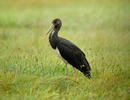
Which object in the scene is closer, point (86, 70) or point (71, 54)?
point (86, 70)

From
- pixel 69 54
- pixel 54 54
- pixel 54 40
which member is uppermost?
pixel 54 40

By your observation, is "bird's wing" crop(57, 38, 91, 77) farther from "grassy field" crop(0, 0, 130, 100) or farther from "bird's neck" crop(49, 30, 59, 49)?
"grassy field" crop(0, 0, 130, 100)

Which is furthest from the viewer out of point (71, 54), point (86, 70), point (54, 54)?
point (54, 54)

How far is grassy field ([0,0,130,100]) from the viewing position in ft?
21.3

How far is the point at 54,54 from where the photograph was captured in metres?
9.81

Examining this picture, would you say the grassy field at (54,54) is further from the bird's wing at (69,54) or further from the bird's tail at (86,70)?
the bird's wing at (69,54)

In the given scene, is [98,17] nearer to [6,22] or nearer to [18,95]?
[6,22]

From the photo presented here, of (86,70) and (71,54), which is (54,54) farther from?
(86,70)

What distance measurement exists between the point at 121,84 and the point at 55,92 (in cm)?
140

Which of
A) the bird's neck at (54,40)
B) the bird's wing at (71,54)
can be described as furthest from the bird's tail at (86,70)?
the bird's neck at (54,40)

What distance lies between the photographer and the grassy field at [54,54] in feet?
21.3

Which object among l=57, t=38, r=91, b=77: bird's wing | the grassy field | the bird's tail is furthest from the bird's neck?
the bird's tail

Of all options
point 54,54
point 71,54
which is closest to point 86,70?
point 71,54

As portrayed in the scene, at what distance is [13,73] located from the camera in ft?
23.2
